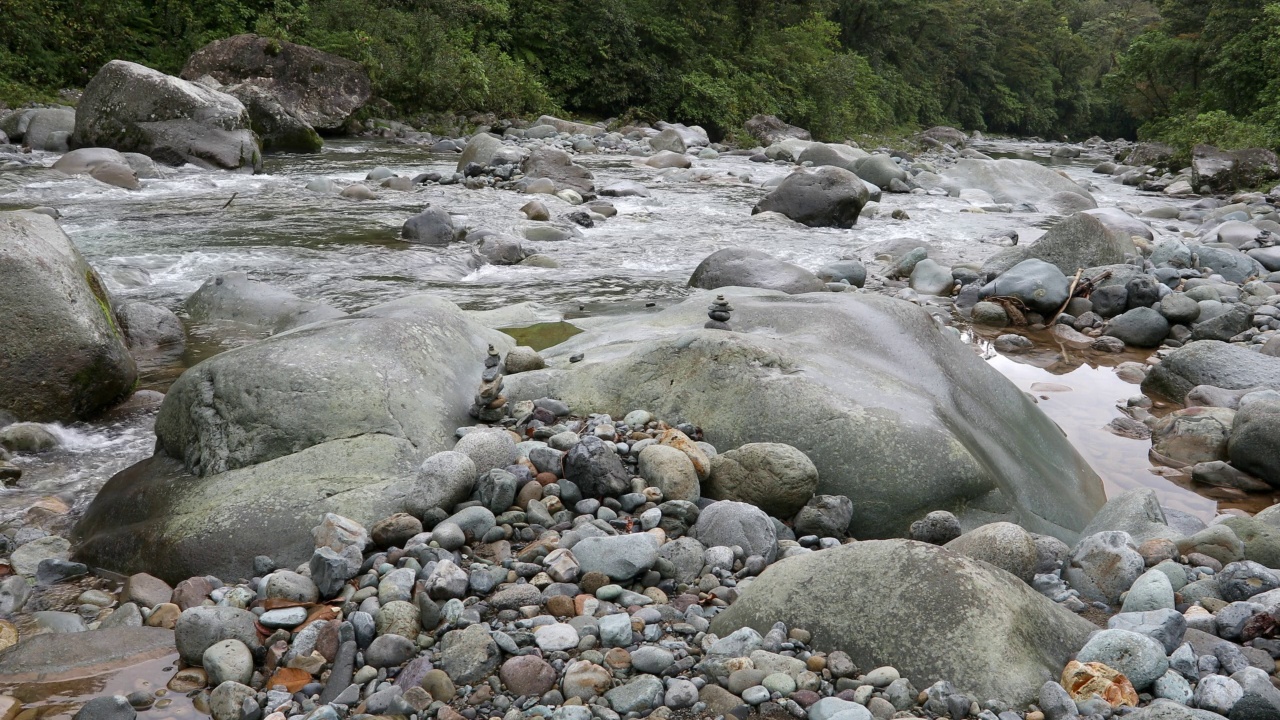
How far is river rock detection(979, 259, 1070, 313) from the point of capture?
26.2 feet

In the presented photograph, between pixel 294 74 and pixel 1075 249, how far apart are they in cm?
1425

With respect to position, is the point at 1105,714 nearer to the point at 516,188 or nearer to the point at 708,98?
the point at 516,188

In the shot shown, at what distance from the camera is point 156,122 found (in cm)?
1334

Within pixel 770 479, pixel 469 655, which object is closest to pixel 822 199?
pixel 770 479

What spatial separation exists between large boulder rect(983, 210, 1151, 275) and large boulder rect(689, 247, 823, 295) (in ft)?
8.34

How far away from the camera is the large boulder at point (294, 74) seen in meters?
17.0

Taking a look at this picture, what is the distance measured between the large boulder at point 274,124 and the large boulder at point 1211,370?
14006 millimetres

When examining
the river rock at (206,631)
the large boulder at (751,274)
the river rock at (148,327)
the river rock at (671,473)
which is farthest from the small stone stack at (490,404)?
the large boulder at (751,274)

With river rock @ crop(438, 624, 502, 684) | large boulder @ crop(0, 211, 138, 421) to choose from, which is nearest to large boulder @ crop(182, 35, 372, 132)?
large boulder @ crop(0, 211, 138, 421)

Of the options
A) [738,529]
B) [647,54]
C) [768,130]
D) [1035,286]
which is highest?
[738,529]

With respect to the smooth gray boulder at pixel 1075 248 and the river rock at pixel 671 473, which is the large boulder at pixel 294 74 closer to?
the smooth gray boulder at pixel 1075 248

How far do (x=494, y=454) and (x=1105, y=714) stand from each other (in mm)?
2276

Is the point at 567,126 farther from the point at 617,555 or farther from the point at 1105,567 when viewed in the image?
the point at 1105,567

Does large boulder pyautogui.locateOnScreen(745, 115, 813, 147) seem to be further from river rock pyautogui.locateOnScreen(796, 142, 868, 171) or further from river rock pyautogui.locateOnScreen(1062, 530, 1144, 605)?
river rock pyautogui.locateOnScreen(1062, 530, 1144, 605)
